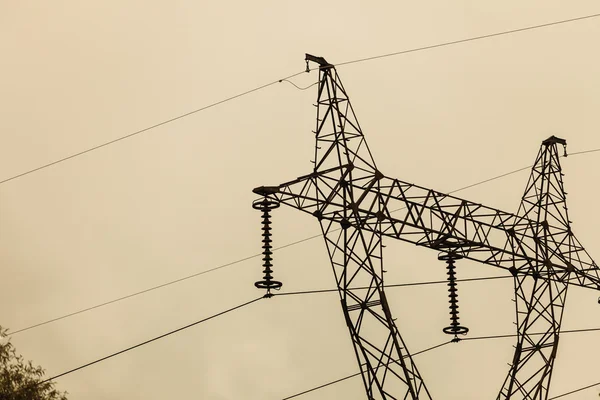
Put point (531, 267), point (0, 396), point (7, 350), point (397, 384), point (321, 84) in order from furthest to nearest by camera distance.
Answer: point (397, 384) → point (7, 350) → point (0, 396) → point (531, 267) → point (321, 84)

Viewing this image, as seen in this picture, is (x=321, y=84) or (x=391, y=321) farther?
(x=321, y=84)

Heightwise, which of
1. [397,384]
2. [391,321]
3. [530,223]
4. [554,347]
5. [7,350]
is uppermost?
[397,384]

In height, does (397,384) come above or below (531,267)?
above

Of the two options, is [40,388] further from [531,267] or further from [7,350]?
[531,267]

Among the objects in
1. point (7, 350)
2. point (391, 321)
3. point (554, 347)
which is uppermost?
point (7, 350)

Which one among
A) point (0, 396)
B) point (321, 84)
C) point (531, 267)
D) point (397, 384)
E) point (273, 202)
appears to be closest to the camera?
point (273, 202)

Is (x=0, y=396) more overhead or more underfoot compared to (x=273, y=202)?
more overhead

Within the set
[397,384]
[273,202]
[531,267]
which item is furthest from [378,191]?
[397,384]

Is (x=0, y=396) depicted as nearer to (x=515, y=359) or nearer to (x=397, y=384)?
(x=515, y=359)

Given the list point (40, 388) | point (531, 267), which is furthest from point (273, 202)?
point (40, 388)
